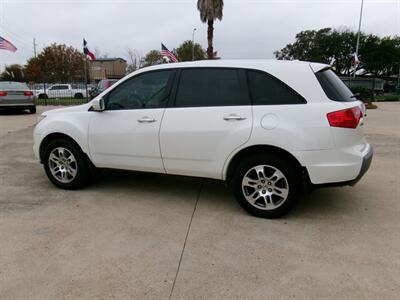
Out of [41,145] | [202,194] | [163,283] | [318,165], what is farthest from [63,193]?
[318,165]

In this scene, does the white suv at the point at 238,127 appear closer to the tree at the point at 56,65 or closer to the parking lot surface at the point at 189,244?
the parking lot surface at the point at 189,244

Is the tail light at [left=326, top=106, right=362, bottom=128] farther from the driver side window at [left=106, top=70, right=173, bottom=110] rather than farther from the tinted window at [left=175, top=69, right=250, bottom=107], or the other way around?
the driver side window at [left=106, top=70, right=173, bottom=110]

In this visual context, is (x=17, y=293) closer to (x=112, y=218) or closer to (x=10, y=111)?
(x=112, y=218)

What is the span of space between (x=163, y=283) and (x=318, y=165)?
6.39ft

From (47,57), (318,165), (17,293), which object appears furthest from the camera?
(47,57)

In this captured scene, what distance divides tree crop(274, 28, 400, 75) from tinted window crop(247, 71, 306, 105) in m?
56.6

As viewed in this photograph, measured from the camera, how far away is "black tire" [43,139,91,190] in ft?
15.3

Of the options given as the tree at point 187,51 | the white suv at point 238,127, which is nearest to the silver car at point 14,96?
the white suv at point 238,127

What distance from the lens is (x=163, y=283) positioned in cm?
265

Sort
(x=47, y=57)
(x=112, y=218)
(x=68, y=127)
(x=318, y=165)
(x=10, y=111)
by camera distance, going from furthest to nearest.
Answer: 1. (x=47, y=57)
2. (x=10, y=111)
3. (x=68, y=127)
4. (x=112, y=218)
5. (x=318, y=165)

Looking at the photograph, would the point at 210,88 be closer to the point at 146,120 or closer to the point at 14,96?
the point at 146,120

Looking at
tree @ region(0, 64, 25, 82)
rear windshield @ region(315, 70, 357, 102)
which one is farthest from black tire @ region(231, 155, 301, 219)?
tree @ region(0, 64, 25, 82)

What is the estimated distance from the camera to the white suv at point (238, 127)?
3.48 m

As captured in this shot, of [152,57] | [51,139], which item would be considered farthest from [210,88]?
[152,57]
